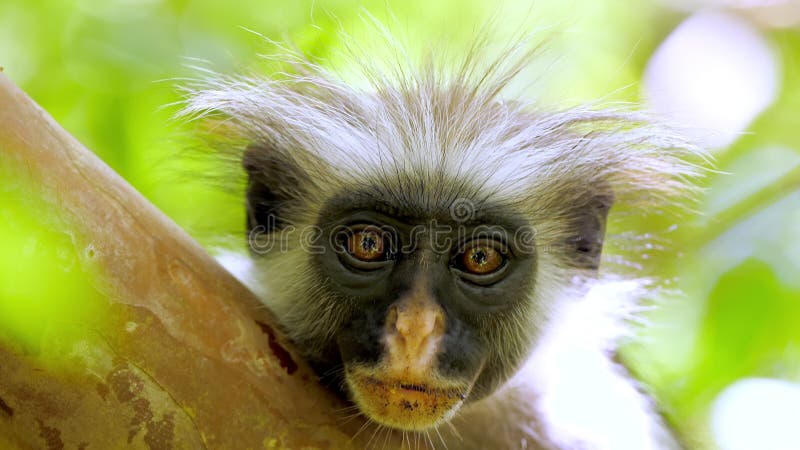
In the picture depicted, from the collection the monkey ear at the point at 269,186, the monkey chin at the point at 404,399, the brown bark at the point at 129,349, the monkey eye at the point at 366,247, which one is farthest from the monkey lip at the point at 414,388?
the monkey ear at the point at 269,186

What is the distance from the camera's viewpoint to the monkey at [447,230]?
7.23 feet

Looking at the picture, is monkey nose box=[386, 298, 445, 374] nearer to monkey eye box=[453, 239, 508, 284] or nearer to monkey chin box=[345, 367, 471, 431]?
monkey chin box=[345, 367, 471, 431]

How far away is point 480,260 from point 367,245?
0.34 m

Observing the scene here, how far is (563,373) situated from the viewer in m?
2.95

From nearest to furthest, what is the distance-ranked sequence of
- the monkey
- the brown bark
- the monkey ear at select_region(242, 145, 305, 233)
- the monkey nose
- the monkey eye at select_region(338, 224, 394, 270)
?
the brown bark
the monkey nose
the monkey
the monkey eye at select_region(338, 224, 394, 270)
the monkey ear at select_region(242, 145, 305, 233)

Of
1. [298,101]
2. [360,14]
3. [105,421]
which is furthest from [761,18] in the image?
[105,421]

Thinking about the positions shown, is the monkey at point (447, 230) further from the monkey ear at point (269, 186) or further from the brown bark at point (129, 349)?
the brown bark at point (129, 349)

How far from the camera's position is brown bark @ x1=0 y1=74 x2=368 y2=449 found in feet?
5.51

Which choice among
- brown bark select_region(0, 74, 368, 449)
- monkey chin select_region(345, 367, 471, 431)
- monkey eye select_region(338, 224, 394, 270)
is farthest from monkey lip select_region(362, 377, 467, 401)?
monkey eye select_region(338, 224, 394, 270)

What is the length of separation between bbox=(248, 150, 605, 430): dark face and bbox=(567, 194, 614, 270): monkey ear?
23 mm

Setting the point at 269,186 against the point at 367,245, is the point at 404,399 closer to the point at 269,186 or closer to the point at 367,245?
the point at 367,245

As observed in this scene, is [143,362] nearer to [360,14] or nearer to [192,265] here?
[192,265]

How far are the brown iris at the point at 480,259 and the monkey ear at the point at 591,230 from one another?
50cm

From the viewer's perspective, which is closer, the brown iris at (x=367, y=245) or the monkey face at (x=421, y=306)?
the monkey face at (x=421, y=306)
